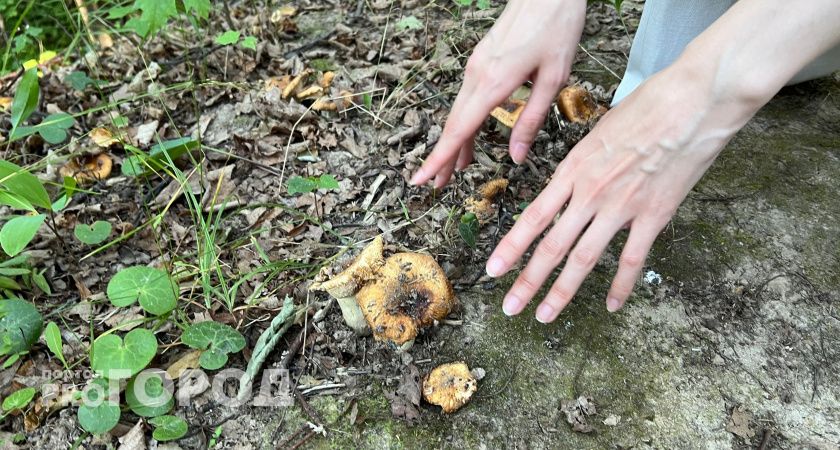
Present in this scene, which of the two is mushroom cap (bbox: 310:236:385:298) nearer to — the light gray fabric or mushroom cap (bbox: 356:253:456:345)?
mushroom cap (bbox: 356:253:456:345)

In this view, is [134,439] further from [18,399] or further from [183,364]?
[18,399]

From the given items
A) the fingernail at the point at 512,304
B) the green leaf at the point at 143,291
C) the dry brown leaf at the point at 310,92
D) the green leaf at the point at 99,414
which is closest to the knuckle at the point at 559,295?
the fingernail at the point at 512,304

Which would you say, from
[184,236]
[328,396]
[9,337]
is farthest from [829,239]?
[9,337]

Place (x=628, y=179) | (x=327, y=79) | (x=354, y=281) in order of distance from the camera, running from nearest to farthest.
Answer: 1. (x=628, y=179)
2. (x=354, y=281)
3. (x=327, y=79)

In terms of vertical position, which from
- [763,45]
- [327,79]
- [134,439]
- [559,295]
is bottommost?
[134,439]

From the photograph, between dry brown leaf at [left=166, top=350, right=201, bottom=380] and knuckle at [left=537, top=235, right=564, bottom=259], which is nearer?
knuckle at [left=537, top=235, right=564, bottom=259]

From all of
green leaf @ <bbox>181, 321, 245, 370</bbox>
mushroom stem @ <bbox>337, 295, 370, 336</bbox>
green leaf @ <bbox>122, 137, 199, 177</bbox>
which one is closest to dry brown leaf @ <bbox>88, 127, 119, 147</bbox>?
green leaf @ <bbox>122, 137, 199, 177</bbox>

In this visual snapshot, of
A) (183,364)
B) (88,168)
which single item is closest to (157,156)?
(88,168)
